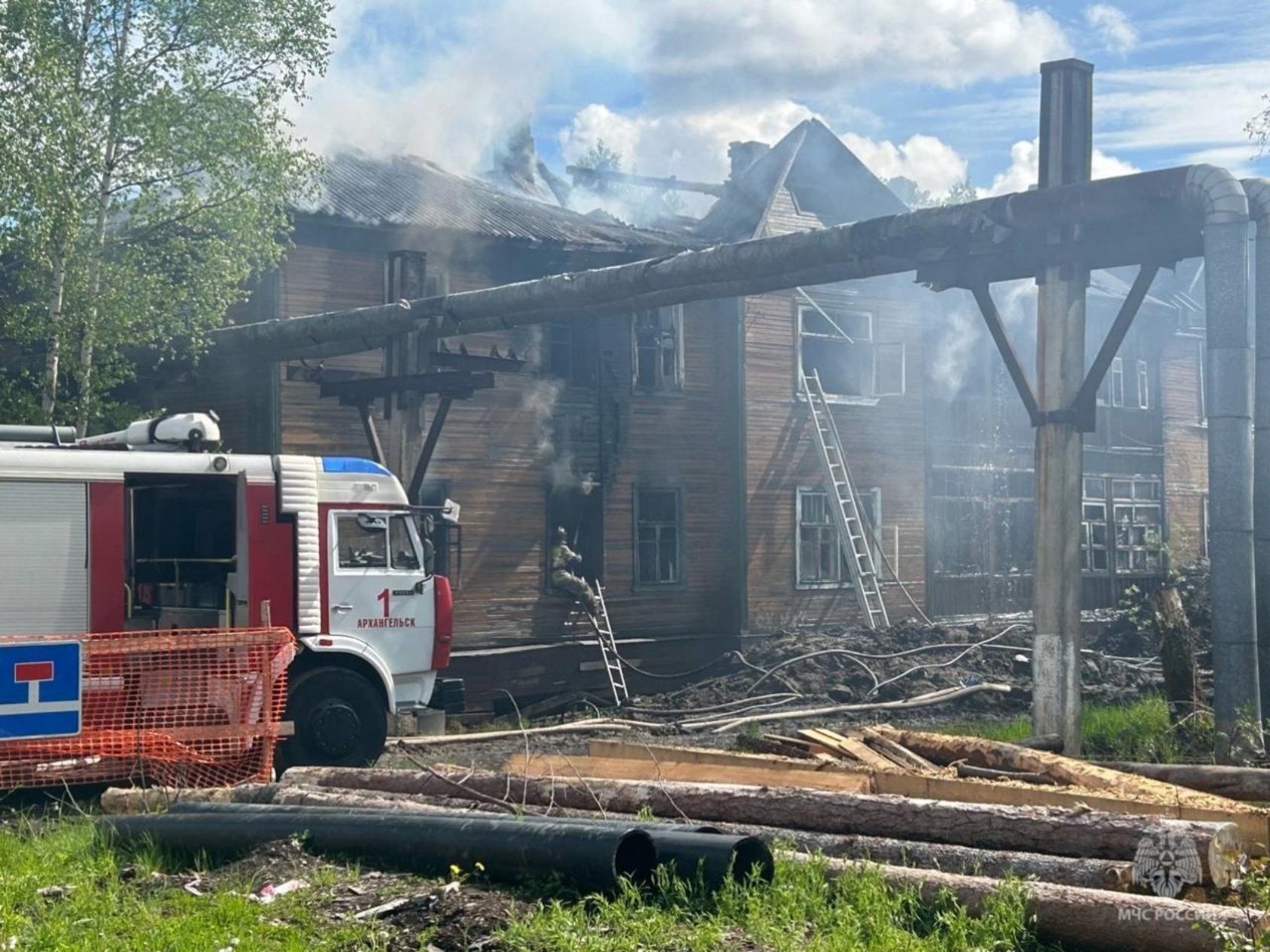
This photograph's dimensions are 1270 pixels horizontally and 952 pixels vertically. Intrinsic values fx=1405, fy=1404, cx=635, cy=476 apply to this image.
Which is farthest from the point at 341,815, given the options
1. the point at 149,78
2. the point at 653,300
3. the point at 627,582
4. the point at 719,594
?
the point at 719,594

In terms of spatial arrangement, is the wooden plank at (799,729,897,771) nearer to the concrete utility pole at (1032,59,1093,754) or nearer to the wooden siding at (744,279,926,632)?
→ the concrete utility pole at (1032,59,1093,754)

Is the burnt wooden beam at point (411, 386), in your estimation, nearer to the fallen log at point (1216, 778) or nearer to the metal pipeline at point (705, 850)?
the fallen log at point (1216, 778)

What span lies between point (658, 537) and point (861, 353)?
215 inches

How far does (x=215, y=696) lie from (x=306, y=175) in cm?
927

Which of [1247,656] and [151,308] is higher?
[151,308]

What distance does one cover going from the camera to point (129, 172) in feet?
51.8

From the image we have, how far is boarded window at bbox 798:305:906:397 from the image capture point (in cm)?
2447

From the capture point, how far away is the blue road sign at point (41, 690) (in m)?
8.99

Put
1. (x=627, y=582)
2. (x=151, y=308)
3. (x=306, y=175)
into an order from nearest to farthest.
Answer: (x=151, y=308) → (x=306, y=175) → (x=627, y=582)

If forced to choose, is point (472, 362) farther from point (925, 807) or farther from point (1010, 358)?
point (925, 807)

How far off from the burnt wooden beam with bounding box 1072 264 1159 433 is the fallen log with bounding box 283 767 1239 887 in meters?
5.47

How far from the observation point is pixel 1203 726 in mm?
11523

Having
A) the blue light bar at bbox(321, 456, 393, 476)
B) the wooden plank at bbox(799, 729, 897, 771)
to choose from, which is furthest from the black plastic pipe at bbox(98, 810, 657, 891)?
the blue light bar at bbox(321, 456, 393, 476)

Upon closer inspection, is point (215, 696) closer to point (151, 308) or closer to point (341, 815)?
point (341, 815)
